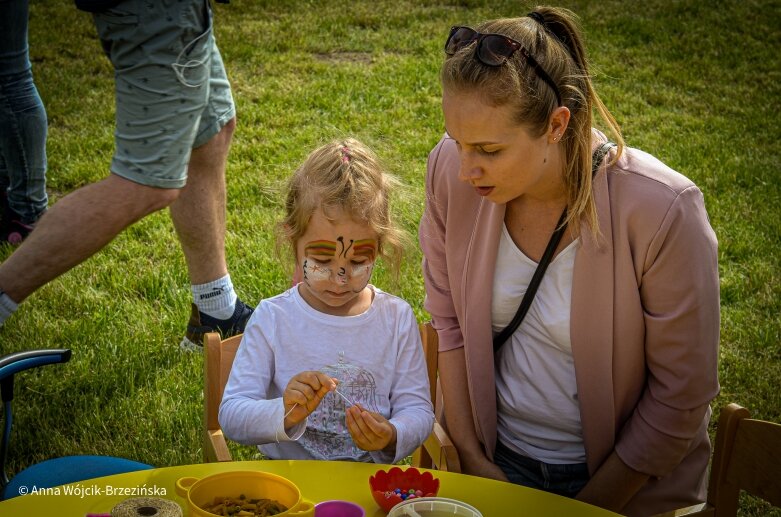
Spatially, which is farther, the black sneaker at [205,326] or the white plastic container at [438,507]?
the black sneaker at [205,326]

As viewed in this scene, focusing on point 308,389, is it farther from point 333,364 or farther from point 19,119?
point 19,119

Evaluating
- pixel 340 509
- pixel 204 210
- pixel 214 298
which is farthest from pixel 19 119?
pixel 340 509

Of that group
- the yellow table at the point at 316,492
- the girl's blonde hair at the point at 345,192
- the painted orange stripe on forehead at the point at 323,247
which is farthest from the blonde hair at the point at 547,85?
the yellow table at the point at 316,492

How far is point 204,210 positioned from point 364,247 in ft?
5.19

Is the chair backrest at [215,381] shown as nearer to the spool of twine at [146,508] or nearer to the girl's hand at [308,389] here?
the girl's hand at [308,389]

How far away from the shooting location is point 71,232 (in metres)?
2.93

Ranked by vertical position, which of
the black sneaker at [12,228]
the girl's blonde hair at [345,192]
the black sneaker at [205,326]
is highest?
the girl's blonde hair at [345,192]

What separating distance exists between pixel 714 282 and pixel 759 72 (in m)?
5.96

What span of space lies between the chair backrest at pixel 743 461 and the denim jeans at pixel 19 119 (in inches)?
137

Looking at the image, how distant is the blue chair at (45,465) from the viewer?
2.27 metres

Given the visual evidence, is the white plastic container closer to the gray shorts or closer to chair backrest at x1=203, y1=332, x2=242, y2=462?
chair backrest at x1=203, y1=332, x2=242, y2=462

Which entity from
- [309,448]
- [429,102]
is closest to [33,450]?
[309,448]

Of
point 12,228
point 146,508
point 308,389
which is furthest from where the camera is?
point 12,228

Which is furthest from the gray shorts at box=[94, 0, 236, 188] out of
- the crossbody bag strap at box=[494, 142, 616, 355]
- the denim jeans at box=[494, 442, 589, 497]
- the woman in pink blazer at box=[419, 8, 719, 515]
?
the denim jeans at box=[494, 442, 589, 497]
